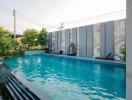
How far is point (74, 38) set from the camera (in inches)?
809

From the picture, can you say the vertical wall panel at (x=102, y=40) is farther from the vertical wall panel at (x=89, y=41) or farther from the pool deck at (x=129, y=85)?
the pool deck at (x=129, y=85)

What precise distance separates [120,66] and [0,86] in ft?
31.3

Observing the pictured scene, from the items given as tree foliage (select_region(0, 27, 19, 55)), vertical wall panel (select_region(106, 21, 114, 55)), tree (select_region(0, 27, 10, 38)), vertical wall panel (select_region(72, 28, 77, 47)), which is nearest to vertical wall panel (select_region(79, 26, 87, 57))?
vertical wall panel (select_region(72, 28, 77, 47))

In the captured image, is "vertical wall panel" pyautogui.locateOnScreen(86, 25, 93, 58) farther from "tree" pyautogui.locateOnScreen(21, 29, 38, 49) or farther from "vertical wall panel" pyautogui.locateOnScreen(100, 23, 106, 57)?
"tree" pyautogui.locateOnScreen(21, 29, 38, 49)

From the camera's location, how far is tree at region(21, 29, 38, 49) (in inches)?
995

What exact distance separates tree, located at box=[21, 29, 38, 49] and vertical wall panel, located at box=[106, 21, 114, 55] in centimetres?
1232

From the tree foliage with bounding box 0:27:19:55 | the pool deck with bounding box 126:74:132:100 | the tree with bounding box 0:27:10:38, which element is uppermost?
the tree with bounding box 0:27:10:38

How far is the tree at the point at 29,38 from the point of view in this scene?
82.9 feet

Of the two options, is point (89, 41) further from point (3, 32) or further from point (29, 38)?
point (29, 38)

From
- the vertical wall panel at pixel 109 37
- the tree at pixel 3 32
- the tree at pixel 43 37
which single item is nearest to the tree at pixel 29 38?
the tree at pixel 43 37

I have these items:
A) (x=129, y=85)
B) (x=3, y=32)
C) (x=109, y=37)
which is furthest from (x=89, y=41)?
(x=129, y=85)

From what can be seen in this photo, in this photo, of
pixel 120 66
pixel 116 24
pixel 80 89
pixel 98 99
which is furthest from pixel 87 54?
pixel 98 99

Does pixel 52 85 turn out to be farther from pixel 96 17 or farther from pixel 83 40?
pixel 96 17

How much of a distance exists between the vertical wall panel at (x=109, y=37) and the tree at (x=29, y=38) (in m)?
12.3
